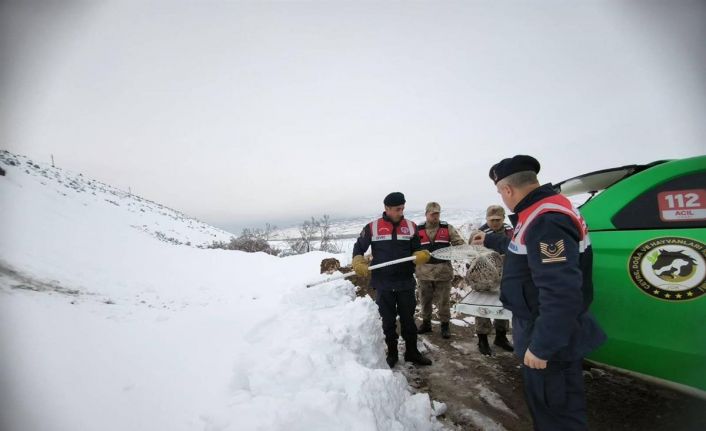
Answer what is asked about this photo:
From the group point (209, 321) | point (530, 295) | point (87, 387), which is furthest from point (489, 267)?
point (87, 387)

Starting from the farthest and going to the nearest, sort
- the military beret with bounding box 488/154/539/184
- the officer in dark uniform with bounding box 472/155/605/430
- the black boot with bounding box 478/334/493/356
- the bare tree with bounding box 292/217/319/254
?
1. the bare tree with bounding box 292/217/319/254
2. the black boot with bounding box 478/334/493/356
3. the military beret with bounding box 488/154/539/184
4. the officer in dark uniform with bounding box 472/155/605/430

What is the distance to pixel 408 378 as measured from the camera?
10.5 ft

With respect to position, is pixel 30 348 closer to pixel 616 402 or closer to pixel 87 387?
pixel 87 387

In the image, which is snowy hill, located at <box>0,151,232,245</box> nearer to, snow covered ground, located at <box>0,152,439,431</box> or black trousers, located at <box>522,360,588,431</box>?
snow covered ground, located at <box>0,152,439,431</box>

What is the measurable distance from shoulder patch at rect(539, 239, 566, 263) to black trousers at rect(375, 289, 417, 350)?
2.14 m

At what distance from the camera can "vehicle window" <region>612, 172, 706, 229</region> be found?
183cm

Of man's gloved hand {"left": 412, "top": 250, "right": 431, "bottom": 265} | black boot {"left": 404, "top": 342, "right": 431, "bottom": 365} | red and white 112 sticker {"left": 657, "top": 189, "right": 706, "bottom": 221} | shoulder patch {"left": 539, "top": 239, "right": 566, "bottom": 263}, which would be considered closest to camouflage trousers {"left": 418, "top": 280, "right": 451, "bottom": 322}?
black boot {"left": 404, "top": 342, "right": 431, "bottom": 365}

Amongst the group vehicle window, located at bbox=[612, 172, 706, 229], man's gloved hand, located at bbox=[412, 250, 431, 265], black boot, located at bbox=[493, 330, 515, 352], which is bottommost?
black boot, located at bbox=[493, 330, 515, 352]

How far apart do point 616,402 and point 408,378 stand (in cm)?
193

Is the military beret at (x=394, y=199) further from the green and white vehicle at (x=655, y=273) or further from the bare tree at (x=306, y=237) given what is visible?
the bare tree at (x=306, y=237)

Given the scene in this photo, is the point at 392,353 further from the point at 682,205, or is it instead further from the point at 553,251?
the point at 682,205

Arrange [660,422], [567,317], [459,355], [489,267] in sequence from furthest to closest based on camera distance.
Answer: [459,355] < [489,267] < [660,422] < [567,317]

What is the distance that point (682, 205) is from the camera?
74.0 inches

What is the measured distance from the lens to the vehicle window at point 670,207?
Result: 6.01ft
